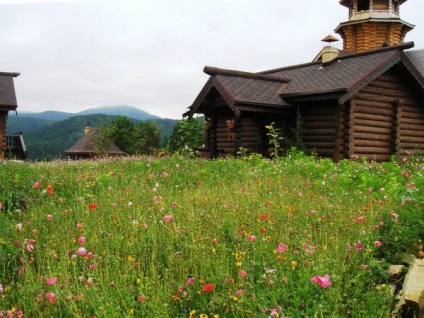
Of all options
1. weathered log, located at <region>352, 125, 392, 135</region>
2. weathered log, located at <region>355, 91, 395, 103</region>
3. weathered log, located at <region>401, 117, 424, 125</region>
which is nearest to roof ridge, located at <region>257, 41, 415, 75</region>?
weathered log, located at <region>355, 91, 395, 103</region>

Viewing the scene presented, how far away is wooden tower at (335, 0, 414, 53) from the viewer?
97.3 ft

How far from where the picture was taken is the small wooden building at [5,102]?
20.5 meters

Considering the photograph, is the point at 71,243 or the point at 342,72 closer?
the point at 71,243

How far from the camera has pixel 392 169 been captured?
916cm

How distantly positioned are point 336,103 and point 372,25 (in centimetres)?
1785

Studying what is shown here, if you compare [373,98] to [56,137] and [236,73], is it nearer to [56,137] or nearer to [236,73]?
[236,73]

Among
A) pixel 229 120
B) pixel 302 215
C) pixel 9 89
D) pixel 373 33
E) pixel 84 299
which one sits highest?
pixel 373 33

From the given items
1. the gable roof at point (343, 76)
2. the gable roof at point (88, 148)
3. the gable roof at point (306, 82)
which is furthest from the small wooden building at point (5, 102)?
the gable roof at point (88, 148)

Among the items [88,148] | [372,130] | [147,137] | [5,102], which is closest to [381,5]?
[372,130]

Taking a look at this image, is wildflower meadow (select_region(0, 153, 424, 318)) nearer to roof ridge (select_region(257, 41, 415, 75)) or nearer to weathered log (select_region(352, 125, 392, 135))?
weathered log (select_region(352, 125, 392, 135))

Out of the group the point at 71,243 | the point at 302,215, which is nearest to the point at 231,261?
the point at 302,215

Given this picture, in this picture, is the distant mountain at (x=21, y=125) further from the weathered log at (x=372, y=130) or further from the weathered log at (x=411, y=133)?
the weathered log at (x=372, y=130)

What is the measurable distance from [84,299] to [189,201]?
2.90 meters

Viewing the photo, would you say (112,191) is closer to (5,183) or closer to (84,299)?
(5,183)
